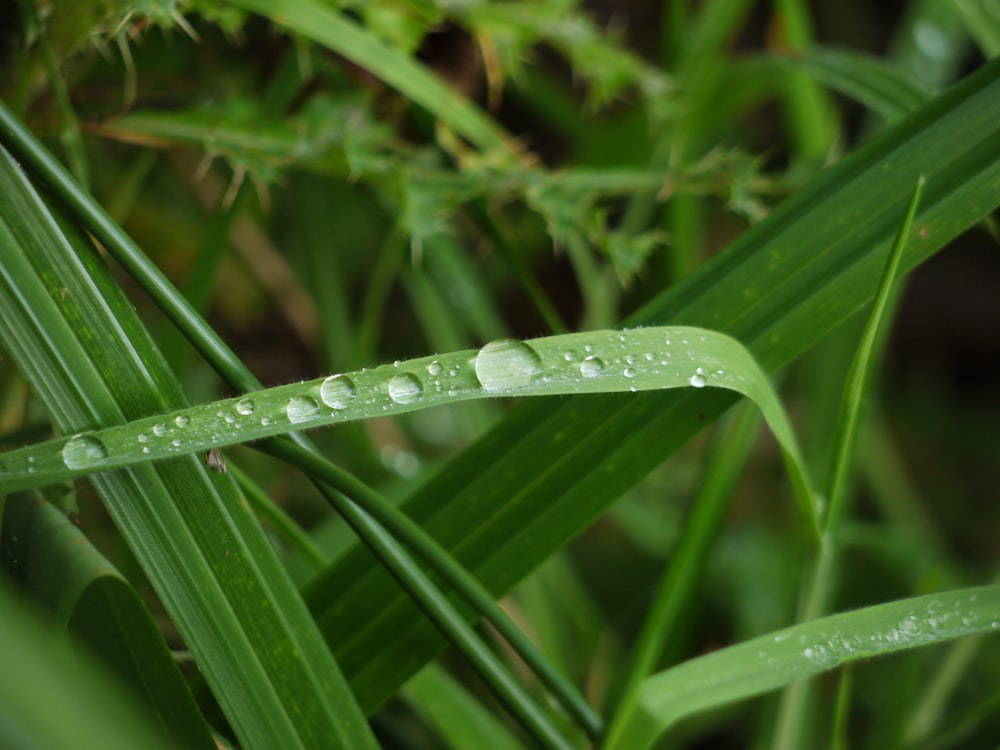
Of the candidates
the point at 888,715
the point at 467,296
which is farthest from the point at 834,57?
the point at 888,715

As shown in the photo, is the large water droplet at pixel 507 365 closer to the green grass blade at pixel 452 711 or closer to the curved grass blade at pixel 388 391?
the curved grass blade at pixel 388 391

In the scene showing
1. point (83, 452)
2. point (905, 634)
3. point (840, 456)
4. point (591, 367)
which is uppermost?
point (83, 452)

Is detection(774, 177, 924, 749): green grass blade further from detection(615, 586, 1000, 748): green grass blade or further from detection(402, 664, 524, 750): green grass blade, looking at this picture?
detection(402, 664, 524, 750): green grass blade

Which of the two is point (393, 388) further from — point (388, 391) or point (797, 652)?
point (797, 652)

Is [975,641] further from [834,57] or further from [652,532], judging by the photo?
[834,57]

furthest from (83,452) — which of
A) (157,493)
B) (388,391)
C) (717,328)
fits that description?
(717,328)

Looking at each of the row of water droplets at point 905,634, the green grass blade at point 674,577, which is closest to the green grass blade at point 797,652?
the row of water droplets at point 905,634

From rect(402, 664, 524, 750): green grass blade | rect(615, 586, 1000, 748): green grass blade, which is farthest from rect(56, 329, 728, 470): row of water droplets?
rect(402, 664, 524, 750): green grass blade

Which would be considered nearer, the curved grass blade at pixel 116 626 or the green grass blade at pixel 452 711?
the curved grass blade at pixel 116 626

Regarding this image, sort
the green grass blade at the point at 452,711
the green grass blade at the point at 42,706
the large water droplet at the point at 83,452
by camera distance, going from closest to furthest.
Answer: the green grass blade at the point at 42,706
the large water droplet at the point at 83,452
the green grass blade at the point at 452,711
